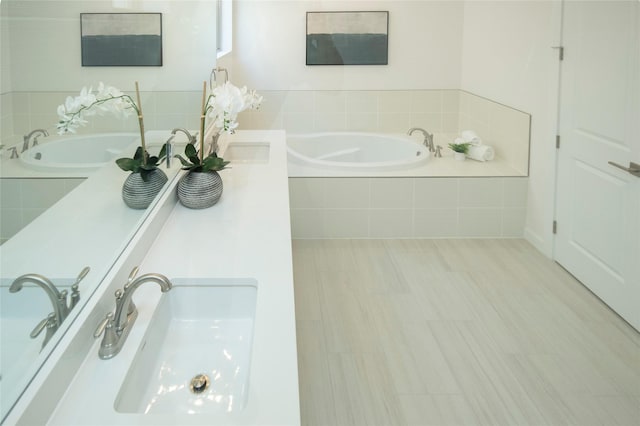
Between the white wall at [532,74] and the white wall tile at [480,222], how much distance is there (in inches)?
8.0

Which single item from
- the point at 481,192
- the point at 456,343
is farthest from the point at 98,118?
the point at 481,192

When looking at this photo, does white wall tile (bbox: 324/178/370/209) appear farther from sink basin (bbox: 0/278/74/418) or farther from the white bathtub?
sink basin (bbox: 0/278/74/418)

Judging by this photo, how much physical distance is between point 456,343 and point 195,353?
1.63m

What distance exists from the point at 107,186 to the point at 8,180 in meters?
0.70

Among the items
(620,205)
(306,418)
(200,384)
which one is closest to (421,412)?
(306,418)

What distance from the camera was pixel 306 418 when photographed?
2268 mm

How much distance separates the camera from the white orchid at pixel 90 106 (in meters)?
1.26

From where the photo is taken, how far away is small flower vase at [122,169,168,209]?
73.4 inches

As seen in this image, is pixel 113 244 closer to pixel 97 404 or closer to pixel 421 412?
pixel 97 404

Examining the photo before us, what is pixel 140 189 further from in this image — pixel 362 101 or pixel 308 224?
pixel 362 101

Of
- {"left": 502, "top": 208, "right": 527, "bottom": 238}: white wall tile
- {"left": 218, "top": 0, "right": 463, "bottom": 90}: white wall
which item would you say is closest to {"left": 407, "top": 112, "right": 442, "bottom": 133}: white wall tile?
{"left": 218, "top": 0, "right": 463, "bottom": 90}: white wall

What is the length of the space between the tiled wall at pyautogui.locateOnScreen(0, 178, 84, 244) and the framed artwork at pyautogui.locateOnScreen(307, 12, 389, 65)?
15.1 ft

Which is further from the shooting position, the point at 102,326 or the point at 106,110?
the point at 106,110

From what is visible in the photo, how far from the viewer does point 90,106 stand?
4.60 ft
